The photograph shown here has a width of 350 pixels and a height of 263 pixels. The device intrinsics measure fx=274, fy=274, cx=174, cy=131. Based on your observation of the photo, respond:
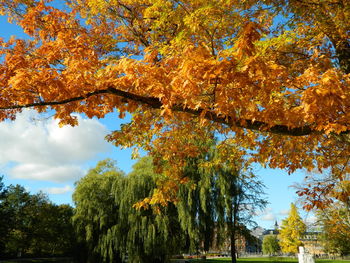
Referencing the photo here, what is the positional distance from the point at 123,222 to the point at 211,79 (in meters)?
15.6

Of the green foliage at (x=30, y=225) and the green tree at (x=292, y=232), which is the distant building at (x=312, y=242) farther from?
the green foliage at (x=30, y=225)

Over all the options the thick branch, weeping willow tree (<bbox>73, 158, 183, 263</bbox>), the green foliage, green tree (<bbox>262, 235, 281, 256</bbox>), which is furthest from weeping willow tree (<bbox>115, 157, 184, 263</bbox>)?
green tree (<bbox>262, 235, 281, 256</bbox>)

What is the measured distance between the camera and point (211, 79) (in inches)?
107

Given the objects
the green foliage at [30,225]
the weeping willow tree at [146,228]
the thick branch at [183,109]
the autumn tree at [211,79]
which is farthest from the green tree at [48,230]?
the thick branch at [183,109]

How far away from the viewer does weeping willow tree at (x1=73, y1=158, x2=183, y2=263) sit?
1562 cm

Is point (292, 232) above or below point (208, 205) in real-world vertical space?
below

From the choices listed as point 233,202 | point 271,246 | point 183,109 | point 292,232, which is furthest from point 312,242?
point 183,109

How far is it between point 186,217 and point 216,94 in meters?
13.7

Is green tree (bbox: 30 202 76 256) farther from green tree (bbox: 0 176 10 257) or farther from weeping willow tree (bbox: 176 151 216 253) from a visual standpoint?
weeping willow tree (bbox: 176 151 216 253)

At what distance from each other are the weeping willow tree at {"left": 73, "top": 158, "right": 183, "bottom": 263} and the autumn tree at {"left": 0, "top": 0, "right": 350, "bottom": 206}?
10303 millimetres

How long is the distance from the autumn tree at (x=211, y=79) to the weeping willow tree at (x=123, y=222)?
→ 10303 millimetres

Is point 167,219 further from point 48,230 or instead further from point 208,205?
point 48,230

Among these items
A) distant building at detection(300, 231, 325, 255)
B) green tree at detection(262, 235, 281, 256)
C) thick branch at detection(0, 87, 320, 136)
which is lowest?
green tree at detection(262, 235, 281, 256)

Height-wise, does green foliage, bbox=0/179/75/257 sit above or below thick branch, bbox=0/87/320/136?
below
